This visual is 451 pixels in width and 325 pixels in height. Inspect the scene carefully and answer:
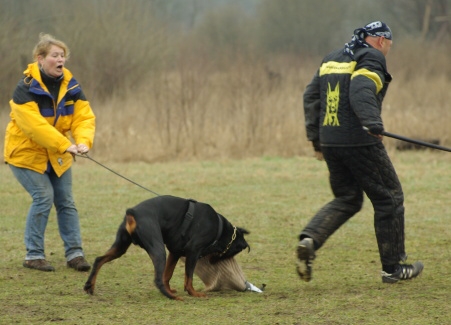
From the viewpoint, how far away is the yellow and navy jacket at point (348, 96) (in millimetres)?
5156

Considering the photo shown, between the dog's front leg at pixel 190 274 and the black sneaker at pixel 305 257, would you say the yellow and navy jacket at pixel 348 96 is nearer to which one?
the black sneaker at pixel 305 257

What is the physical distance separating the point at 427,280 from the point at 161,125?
9468mm

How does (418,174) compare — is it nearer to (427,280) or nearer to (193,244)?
(427,280)

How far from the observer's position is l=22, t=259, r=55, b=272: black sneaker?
627 cm

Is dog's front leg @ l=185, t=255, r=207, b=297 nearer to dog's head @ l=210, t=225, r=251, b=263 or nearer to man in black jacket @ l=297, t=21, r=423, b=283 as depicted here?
dog's head @ l=210, t=225, r=251, b=263

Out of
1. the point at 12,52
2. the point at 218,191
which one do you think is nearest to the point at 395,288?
the point at 218,191

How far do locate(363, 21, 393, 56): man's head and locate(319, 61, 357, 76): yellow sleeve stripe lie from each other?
214mm

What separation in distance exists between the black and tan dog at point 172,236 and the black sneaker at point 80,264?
1.02 meters

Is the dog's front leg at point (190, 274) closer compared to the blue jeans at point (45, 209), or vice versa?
the dog's front leg at point (190, 274)

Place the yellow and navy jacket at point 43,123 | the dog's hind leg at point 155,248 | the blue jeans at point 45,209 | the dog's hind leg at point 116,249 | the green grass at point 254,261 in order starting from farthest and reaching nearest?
the blue jeans at point 45,209
the yellow and navy jacket at point 43,123
the dog's hind leg at point 116,249
the dog's hind leg at point 155,248
the green grass at point 254,261

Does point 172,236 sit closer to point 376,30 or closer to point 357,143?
point 357,143

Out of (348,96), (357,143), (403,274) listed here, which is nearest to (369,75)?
(348,96)

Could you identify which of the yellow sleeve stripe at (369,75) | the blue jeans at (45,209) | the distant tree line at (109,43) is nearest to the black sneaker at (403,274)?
the yellow sleeve stripe at (369,75)

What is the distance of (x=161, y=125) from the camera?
14641 mm
